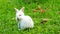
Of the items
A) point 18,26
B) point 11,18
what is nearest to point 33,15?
point 11,18

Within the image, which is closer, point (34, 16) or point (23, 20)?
point (23, 20)

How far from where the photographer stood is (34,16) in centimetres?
1031

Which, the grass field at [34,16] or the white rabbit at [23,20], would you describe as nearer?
the white rabbit at [23,20]

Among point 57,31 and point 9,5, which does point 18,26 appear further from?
point 9,5

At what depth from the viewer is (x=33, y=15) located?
10391 mm

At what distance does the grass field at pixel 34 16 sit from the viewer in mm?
8777

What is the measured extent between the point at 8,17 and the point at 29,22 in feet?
6.03

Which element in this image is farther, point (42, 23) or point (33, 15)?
point (33, 15)

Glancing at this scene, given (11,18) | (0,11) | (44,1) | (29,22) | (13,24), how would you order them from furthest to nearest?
(44,1)
(0,11)
(11,18)
(13,24)
(29,22)

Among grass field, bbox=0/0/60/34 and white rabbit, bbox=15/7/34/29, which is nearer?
white rabbit, bbox=15/7/34/29

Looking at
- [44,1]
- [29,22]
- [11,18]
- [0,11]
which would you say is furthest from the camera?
[44,1]

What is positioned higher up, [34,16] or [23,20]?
[23,20]

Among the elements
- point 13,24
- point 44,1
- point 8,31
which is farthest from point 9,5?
point 8,31

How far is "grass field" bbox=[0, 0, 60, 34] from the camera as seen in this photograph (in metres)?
8.78
